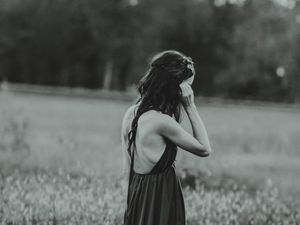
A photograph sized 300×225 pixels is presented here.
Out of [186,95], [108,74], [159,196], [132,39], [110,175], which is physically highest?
[132,39]

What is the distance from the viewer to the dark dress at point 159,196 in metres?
3.92

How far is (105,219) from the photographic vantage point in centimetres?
605

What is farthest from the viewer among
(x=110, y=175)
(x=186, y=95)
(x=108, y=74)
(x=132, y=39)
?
(x=132, y=39)

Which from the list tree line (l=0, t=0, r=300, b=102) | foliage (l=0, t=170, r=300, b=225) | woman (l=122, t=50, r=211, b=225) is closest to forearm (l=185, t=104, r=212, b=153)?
woman (l=122, t=50, r=211, b=225)

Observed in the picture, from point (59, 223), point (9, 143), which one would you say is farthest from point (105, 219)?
point (9, 143)

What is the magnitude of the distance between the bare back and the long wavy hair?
7 cm

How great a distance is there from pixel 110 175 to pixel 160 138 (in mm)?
5033

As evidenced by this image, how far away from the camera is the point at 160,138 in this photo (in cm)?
381

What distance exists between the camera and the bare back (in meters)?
3.78

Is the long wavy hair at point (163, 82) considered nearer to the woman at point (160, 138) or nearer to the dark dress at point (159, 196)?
the woman at point (160, 138)

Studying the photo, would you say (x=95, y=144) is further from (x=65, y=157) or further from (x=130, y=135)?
(x=130, y=135)

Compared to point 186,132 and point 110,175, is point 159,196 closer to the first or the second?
point 186,132

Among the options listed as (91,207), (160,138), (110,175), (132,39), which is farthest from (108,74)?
(160,138)

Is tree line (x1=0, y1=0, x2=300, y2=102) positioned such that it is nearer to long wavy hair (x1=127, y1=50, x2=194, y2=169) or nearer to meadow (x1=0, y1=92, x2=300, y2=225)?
meadow (x1=0, y1=92, x2=300, y2=225)
